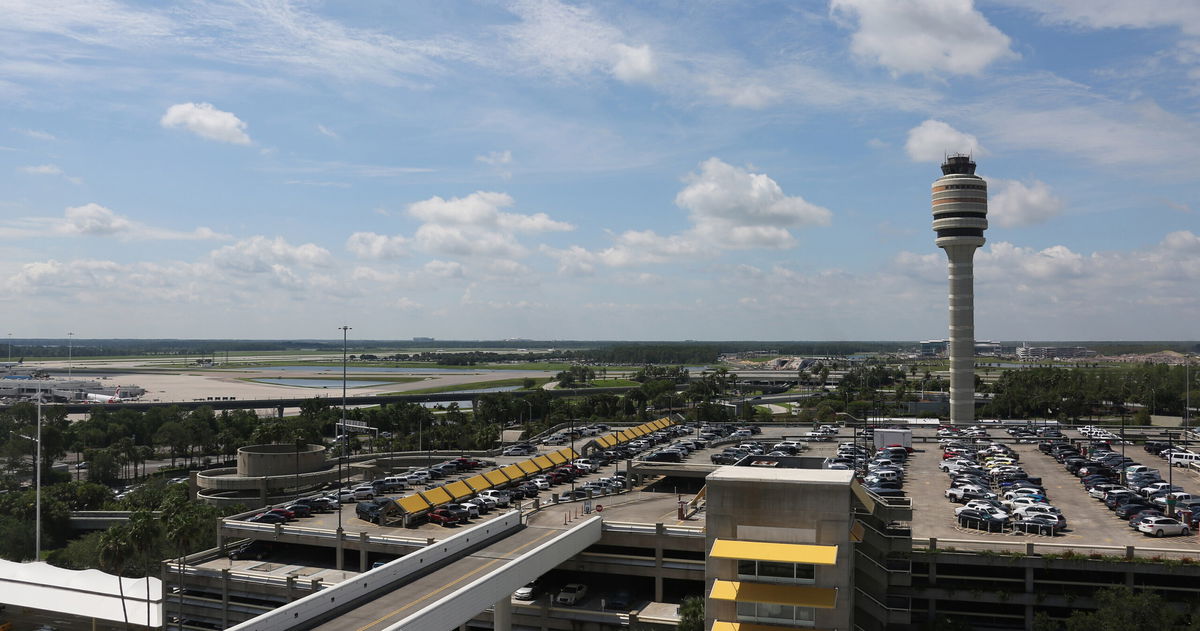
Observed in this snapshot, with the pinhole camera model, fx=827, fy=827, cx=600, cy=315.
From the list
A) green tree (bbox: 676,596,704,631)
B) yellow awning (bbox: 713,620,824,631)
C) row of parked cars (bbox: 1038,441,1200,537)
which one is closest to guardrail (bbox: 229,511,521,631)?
green tree (bbox: 676,596,704,631)

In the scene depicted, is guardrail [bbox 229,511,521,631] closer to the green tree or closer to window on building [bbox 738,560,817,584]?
the green tree

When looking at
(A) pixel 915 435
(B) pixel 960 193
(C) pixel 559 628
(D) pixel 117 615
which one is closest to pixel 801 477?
(C) pixel 559 628

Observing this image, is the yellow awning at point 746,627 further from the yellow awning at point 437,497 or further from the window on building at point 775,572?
the yellow awning at point 437,497

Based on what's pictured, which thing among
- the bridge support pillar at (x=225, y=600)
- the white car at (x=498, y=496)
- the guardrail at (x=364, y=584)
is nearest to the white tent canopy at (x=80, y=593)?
the bridge support pillar at (x=225, y=600)

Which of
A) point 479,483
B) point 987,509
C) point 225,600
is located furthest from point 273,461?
point 987,509

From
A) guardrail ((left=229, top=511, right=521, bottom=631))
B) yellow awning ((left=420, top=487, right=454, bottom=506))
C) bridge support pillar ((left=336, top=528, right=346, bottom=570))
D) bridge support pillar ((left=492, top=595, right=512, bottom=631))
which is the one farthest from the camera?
yellow awning ((left=420, top=487, right=454, bottom=506))

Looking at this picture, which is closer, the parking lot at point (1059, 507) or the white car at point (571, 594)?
the white car at point (571, 594)

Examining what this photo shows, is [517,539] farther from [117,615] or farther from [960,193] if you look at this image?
[960,193]
